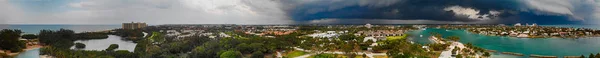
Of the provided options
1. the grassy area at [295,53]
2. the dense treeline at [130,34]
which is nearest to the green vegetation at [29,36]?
the dense treeline at [130,34]

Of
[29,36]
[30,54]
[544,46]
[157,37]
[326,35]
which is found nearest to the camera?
[157,37]

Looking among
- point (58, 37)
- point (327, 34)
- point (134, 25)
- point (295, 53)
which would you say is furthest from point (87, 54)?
point (327, 34)

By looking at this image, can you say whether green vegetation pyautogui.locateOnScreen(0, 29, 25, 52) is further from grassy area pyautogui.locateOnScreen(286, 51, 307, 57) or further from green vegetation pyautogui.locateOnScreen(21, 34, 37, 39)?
grassy area pyautogui.locateOnScreen(286, 51, 307, 57)

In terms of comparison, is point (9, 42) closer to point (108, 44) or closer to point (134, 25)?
point (108, 44)

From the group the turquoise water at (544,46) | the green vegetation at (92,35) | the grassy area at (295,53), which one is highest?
the green vegetation at (92,35)

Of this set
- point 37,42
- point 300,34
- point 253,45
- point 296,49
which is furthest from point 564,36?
point 37,42

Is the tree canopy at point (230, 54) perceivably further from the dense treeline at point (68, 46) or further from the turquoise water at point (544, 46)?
the turquoise water at point (544, 46)

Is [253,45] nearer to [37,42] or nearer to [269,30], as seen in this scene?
[269,30]

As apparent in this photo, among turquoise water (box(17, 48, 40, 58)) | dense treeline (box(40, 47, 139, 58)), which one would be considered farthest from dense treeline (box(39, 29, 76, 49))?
dense treeline (box(40, 47, 139, 58))
